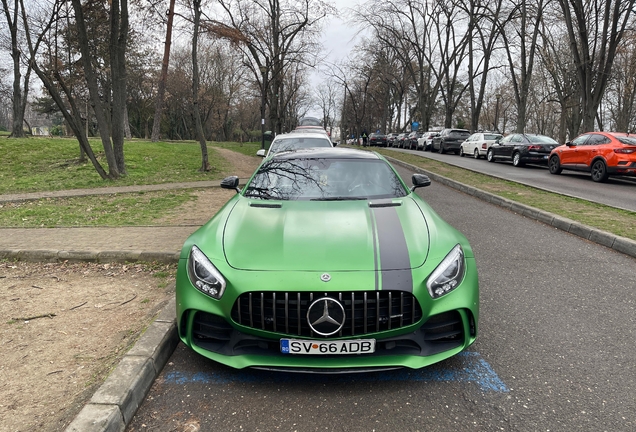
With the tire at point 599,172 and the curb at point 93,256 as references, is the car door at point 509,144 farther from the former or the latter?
the curb at point 93,256

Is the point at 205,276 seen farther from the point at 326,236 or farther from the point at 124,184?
the point at 124,184

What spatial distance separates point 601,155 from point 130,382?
15154mm

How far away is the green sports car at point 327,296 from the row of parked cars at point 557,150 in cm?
1285

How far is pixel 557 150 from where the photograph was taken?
15617mm

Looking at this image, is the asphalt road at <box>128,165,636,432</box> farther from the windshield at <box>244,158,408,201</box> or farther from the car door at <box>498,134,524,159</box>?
the car door at <box>498,134,524,159</box>

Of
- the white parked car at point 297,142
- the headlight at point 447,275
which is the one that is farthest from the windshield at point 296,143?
the headlight at point 447,275

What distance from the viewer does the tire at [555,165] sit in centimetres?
1558

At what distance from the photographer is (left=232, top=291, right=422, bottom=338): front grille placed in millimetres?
2461

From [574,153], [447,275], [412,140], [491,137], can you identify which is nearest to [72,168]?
[447,275]

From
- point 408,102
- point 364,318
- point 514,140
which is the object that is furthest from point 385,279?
point 408,102

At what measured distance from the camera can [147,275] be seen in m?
4.57

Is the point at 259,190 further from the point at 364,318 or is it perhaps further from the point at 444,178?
the point at 444,178

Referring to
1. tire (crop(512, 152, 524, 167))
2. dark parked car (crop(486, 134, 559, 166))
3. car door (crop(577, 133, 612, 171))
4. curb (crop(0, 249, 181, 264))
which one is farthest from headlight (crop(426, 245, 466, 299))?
tire (crop(512, 152, 524, 167))

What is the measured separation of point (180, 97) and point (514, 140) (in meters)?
39.2
